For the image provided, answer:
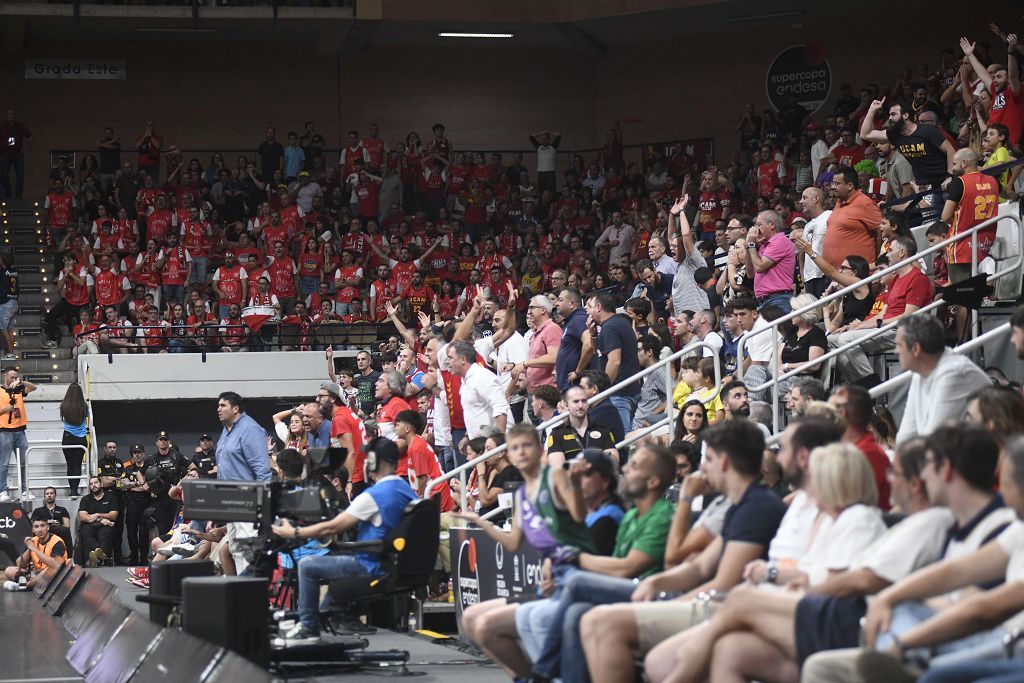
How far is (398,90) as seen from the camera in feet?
93.8

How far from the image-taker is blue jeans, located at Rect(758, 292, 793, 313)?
11.6 metres

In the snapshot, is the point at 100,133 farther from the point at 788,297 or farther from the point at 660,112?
the point at 788,297

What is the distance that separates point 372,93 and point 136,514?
12.1 meters

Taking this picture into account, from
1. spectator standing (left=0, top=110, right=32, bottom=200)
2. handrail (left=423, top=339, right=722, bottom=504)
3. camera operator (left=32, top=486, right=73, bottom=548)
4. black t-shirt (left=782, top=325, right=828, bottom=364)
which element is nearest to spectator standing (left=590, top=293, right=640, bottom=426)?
handrail (left=423, top=339, right=722, bottom=504)

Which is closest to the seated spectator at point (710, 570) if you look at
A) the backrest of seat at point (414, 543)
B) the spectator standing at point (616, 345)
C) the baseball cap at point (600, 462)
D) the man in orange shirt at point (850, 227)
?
the baseball cap at point (600, 462)

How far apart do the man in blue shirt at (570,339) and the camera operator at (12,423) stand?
9490 mm

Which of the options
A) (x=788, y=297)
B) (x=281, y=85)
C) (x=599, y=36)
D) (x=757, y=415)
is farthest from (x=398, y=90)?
(x=757, y=415)

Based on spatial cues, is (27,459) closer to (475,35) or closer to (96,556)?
(96,556)

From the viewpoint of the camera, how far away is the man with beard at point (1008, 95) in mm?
13086

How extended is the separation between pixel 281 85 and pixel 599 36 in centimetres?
630

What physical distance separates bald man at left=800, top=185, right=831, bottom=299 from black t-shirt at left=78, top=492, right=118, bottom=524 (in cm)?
983

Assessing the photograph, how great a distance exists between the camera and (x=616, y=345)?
11.9m

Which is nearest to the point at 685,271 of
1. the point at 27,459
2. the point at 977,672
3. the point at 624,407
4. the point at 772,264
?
the point at 772,264

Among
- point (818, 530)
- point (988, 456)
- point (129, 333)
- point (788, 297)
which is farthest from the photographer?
point (129, 333)
